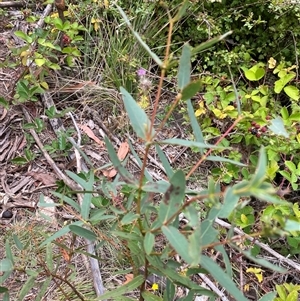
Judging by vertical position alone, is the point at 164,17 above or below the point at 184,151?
above

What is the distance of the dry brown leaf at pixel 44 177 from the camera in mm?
1786

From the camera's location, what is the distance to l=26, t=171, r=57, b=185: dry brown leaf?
5.86 feet

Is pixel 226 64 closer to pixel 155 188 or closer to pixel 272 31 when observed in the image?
pixel 272 31

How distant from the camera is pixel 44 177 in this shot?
70.7 inches

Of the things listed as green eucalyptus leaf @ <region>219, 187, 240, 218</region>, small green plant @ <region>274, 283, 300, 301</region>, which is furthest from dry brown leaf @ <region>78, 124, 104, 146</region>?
green eucalyptus leaf @ <region>219, 187, 240, 218</region>

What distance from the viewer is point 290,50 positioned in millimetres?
2045

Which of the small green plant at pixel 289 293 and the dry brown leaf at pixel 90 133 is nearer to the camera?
the small green plant at pixel 289 293

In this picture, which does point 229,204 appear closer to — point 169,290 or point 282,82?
point 169,290

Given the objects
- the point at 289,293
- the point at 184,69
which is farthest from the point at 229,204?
the point at 289,293

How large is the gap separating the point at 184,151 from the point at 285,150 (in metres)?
0.45

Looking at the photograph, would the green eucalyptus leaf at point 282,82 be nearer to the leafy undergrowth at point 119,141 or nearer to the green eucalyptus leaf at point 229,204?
the leafy undergrowth at point 119,141

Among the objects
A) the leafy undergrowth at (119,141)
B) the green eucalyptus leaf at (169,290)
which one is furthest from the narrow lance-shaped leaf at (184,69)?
the leafy undergrowth at (119,141)

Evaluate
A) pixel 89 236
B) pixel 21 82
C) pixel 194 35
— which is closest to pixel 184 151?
pixel 194 35

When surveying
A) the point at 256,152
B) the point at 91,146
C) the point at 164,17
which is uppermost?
the point at 164,17
